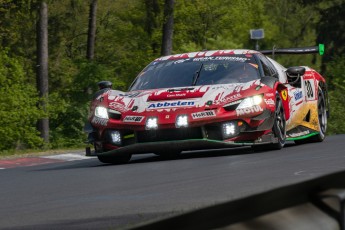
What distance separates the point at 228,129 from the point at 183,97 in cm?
67

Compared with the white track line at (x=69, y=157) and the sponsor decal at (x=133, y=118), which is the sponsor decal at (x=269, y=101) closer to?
the sponsor decal at (x=133, y=118)

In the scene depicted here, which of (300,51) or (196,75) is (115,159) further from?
(300,51)

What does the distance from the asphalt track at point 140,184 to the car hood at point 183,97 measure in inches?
27.4

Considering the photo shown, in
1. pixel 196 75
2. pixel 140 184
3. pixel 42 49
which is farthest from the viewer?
pixel 42 49

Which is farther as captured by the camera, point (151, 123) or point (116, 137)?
point (116, 137)

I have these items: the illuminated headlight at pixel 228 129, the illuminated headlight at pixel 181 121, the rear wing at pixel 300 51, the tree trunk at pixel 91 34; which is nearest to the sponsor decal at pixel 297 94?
the illuminated headlight at pixel 228 129

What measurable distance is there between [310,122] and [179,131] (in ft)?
11.0

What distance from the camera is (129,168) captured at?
13188 millimetres

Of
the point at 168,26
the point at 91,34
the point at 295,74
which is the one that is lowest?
the point at 295,74

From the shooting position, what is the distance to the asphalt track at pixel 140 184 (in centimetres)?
820

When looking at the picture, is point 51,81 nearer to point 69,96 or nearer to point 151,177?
point 69,96

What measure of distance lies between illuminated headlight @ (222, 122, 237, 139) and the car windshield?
927 mm

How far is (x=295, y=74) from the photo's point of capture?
15.7 metres

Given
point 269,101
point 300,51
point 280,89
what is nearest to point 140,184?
point 269,101
